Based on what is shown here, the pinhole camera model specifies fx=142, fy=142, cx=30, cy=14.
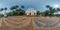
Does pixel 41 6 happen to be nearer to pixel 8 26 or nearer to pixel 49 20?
pixel 49 20

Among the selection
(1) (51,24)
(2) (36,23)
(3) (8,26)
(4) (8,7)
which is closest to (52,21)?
(1) (51,24)

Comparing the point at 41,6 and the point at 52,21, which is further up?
the point at 41,6

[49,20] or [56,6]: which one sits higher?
[56,6]

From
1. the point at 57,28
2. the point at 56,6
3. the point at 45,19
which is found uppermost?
the point at 56,6

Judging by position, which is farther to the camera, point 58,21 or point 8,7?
point 8,7

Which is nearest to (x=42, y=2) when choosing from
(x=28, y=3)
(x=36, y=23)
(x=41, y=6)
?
(x=41, y=6)

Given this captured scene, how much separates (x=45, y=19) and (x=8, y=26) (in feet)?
4.17

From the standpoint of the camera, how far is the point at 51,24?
4836mm

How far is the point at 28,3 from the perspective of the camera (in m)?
6.66

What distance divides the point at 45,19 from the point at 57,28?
1.72 feet

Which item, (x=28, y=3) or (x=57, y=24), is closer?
(x=57, y=24)

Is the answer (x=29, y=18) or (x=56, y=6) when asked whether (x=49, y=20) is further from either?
(x=56, y=6)

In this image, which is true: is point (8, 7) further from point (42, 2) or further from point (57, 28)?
point (57, 28)

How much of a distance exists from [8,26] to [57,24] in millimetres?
1684
